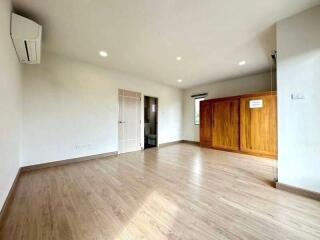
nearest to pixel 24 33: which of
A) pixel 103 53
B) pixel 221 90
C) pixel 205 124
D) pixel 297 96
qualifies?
pixel 103 53

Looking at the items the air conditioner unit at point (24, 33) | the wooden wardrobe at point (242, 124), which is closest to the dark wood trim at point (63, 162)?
the air conditioner unit at point (24, 33)

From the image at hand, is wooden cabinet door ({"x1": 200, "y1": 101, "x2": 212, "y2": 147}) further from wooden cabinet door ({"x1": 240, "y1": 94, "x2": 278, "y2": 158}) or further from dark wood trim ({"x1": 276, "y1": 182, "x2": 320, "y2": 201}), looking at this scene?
dark wood trim ({"x1": 276, "y1": 182, "x2": 320, "y2": 201})

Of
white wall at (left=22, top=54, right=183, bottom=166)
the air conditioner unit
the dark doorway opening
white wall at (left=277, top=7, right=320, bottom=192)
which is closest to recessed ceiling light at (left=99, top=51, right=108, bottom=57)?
white wall at (left=22, top=54, right=183, bottom=166)

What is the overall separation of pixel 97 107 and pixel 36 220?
9.57 feet

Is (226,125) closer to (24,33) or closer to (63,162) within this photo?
(63,162)

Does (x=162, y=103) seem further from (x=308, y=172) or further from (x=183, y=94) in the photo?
(x=308, y=172)

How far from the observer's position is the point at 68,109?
3541mm

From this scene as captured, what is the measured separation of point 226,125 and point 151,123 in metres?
2.96

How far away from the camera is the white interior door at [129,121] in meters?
4.65

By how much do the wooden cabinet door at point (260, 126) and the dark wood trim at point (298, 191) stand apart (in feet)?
7.08

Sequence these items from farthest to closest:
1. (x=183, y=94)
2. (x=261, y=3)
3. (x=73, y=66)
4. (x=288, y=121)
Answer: (x=183, y=94), (x=73, y=66), (x=288, y=121), (x=261, y=3)

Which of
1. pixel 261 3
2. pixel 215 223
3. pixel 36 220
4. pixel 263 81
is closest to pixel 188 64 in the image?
pixel 261 3

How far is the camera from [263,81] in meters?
4.71

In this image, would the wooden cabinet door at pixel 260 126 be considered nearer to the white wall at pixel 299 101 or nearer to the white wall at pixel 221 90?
the white wall at pixel 221 90
